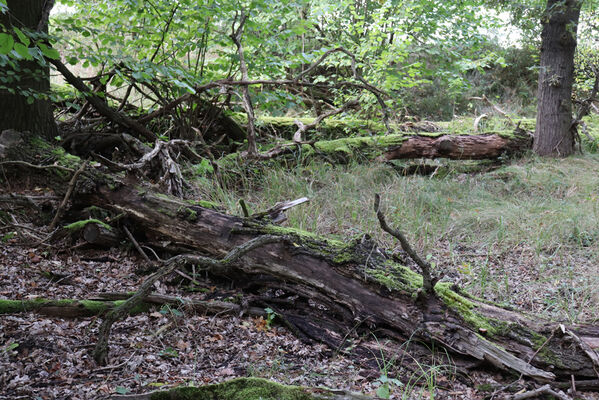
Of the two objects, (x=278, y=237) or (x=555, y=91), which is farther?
(x=555, y=91)

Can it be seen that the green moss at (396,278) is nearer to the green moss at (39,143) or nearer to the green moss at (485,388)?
the green moss at (485,388)

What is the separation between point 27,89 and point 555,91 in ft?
27.1

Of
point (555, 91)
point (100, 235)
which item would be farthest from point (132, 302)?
point (555, 91)

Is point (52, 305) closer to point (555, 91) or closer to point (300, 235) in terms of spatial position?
point (300, 235)

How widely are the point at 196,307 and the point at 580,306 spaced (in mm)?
2994

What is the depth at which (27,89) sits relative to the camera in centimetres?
471

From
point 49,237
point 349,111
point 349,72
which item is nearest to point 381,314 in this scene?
point 49,237

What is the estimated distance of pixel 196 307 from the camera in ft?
10.3

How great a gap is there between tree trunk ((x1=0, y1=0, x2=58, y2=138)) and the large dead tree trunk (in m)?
2.28

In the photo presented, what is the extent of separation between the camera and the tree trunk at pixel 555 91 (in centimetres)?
767

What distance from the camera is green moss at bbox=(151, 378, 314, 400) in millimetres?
1873

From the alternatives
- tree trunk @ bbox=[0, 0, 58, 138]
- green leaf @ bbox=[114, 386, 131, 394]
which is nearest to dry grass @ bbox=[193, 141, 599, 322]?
tree trunk @ bbox=[0, 0, 58, 138]

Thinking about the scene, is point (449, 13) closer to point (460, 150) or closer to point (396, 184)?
point (460, 150)

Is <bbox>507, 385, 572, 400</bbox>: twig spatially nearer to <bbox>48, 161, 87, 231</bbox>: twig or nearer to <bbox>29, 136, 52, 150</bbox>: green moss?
<bbox>48, 161, 87, 231</bbox>: twig
